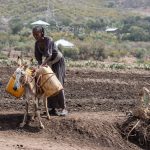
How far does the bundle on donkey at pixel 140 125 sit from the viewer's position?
9133mm

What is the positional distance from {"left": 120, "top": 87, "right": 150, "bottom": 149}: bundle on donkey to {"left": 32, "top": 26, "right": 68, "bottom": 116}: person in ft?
4.01

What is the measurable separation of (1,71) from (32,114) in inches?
295

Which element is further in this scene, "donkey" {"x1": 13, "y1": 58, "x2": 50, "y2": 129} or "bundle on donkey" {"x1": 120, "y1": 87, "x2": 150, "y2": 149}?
"bundle on donkey" {"x1": 120, "y1": 87, "x2": 150, "y2": 149}

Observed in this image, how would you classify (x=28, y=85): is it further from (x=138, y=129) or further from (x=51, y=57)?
(x=138, y=129)

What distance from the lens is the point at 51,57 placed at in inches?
358

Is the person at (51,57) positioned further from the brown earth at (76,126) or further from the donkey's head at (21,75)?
the donkey's head at (21,75)

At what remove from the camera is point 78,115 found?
31.6 feet

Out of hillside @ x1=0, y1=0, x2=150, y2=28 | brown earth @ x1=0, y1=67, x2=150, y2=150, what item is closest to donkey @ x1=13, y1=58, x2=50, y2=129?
brown earth @ x1=0, y1=67, x2=150, y2=150

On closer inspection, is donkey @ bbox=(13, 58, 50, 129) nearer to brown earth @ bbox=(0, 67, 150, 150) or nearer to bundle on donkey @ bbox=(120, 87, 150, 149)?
brown earth @ bbox=(0, 67, 150, 150)

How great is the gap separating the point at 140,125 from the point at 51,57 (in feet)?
6.90

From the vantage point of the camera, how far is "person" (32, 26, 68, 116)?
884 cm

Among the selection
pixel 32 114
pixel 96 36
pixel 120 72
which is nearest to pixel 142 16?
pixel 96 36

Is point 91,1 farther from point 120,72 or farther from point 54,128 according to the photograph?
point 54,128

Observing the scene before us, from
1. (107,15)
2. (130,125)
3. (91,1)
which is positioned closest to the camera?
(130,125)
